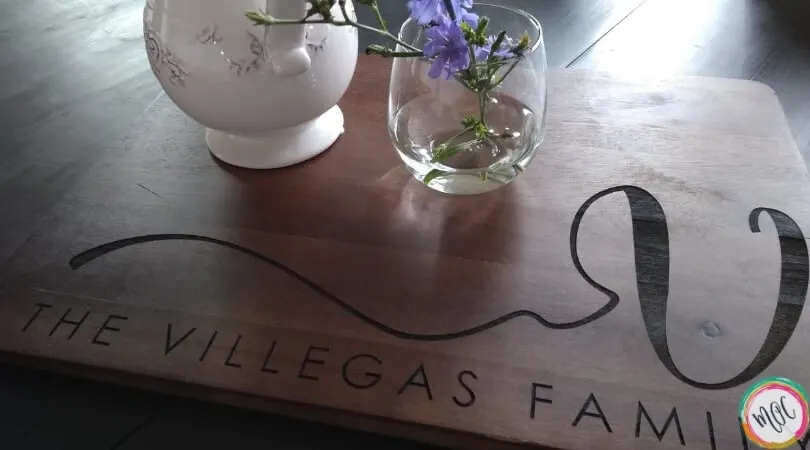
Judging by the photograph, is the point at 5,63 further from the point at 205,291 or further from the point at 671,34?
the point at 671,34

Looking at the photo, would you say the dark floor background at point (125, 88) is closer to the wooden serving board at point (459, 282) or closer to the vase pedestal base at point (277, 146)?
the wooden serving board at point (459, 282)

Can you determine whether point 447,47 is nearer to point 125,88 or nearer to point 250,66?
point 250,66

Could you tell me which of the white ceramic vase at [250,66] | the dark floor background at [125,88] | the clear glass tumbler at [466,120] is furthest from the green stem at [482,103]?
the dark floor background at [125,88]

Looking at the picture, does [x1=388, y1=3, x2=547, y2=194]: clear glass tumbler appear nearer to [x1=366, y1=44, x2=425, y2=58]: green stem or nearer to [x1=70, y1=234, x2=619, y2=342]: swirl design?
[x1=366, y1=44, x2=425, y2=58]: green stem

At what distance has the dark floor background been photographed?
0.45 meters

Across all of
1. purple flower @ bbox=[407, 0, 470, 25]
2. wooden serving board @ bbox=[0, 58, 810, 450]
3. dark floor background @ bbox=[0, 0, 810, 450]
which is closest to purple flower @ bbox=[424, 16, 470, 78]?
purple flower @ bbox=[407, 0, 470, 25]

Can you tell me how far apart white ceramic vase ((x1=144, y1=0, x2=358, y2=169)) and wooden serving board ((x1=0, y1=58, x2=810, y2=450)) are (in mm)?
46

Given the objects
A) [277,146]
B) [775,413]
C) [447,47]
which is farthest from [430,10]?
[775,413]

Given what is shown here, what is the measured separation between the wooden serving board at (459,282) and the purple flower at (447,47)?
4.3 inches

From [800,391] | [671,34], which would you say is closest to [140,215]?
[800,391]

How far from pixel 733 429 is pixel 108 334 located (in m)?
0.36

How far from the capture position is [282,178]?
60cm

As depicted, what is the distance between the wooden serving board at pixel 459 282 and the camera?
1.41 feet

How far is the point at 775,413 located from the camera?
415 mm
